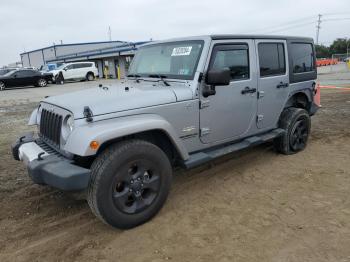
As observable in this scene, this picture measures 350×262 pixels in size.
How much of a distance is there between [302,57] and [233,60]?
1.93 metres

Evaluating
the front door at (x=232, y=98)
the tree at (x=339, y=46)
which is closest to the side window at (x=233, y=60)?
the front door at (x=232, y=98)

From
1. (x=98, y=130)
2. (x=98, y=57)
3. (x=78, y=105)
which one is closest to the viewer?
(x=98, y=130)

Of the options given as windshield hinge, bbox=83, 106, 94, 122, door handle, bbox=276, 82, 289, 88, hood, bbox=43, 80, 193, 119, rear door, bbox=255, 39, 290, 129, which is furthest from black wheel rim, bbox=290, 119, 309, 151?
windshield hinge, bbox=83, 106, 94, 122

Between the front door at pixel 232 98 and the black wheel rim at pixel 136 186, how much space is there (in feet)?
3.01

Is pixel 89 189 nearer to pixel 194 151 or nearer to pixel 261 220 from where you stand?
pixel 194 151

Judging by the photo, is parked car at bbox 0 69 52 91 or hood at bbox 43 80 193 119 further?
parked car at bbox 0 69 52 91

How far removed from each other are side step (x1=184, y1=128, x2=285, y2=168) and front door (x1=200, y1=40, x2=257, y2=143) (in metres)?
0.13

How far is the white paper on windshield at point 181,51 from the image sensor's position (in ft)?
13.5

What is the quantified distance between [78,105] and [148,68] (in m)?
1.56

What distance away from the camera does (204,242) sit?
3.16m

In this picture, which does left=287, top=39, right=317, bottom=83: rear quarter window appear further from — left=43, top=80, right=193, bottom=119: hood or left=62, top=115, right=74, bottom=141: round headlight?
left=62, top=115, right=74, bottom=141: round headlight

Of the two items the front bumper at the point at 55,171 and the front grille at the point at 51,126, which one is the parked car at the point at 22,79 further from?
the front bumper at the point at 55,171

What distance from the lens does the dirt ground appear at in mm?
3037

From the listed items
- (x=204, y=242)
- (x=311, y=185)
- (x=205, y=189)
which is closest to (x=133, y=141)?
(x=204, y=242)
